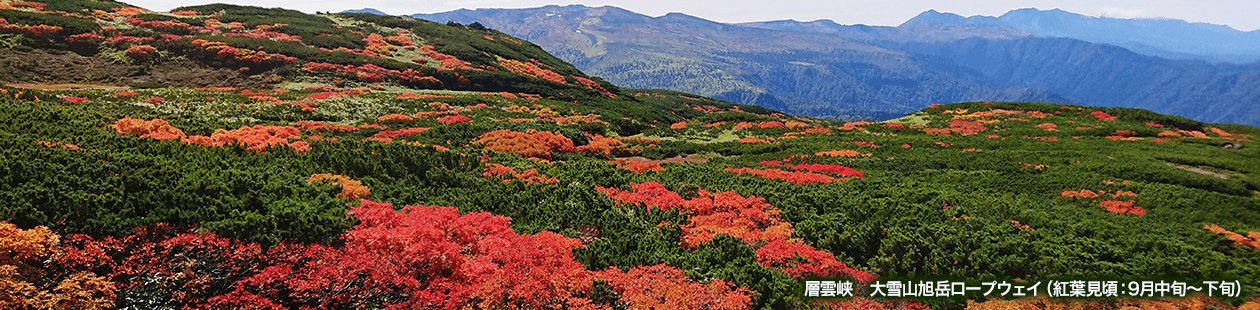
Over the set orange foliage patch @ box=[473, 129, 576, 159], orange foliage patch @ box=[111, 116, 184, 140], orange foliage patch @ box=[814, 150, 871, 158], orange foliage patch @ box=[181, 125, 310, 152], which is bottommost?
orange foliage patch @ box=[814, 150, 871, 158]

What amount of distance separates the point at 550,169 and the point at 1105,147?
27.6 m

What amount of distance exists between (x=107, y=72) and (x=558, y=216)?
48.6 m

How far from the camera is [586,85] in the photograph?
71625mm

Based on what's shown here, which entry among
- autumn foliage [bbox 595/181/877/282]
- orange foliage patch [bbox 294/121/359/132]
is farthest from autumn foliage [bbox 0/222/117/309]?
orange foliage patch [bbox 294/121/359/132]

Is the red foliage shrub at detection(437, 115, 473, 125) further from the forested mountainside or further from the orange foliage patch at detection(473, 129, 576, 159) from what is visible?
the orange foliage patch at detection(473, 129, 576, 159)

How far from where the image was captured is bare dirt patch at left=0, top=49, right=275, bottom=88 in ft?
123

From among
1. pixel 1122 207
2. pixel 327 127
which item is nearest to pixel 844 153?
pixel 1122 207

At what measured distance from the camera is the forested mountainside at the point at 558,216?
28.3 feet

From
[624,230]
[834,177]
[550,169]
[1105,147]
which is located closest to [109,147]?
[550,169]

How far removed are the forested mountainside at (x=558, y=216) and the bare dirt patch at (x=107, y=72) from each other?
16744 mm

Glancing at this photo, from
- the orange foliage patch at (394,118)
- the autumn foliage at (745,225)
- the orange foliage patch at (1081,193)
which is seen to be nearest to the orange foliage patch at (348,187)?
the autumn foliage at (745,225)

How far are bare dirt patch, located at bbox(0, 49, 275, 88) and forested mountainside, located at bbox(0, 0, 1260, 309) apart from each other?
16.7 m

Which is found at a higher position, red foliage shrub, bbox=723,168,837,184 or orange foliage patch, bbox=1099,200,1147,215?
orange foliage patch, bbox=1099,200,1147,215

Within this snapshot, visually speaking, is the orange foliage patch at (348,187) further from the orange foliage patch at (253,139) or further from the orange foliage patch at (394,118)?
the orange foliage patch at (394,118)
